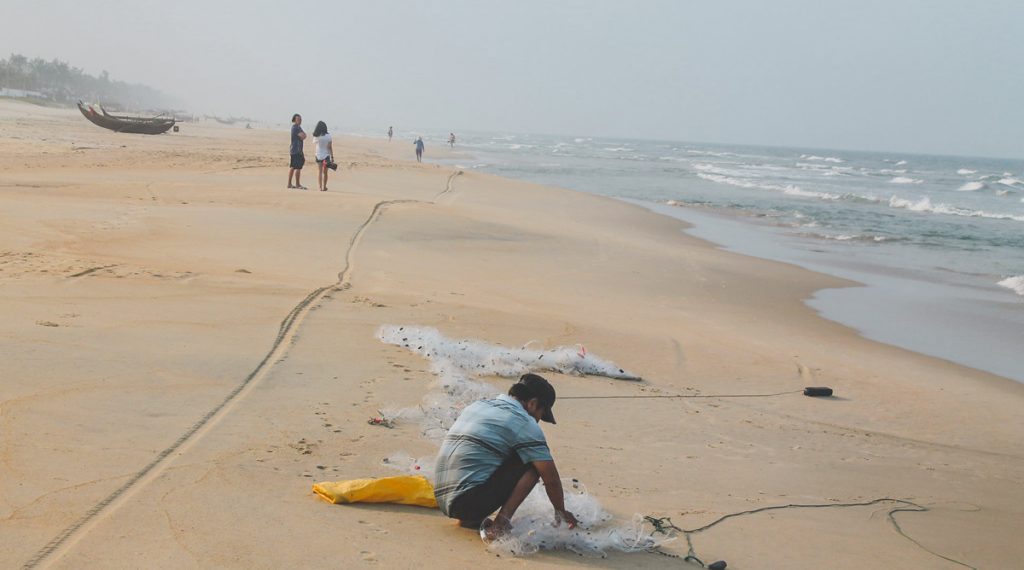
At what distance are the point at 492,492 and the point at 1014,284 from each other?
51.9 feet

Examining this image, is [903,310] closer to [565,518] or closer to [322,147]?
[565,518]

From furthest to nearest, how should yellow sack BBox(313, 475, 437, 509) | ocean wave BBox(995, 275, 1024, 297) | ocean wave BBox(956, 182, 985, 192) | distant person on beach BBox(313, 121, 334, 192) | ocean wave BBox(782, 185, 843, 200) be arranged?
ocean wave BBox(956, 182, 985, 192) < ocean wave BBox(782, 185, 843, 200) < distant person on beach BBox(313, 121, 334, 192) < ocean wave BBox(995, 275, 1024, 297) < yellow sack BBox(313, 475, 437, 509)

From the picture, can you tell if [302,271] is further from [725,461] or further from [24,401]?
[725,461]

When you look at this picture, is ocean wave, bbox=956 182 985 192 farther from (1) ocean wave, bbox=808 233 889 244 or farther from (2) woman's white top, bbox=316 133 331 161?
(2) woman's white top, bbox=316 133 331 161

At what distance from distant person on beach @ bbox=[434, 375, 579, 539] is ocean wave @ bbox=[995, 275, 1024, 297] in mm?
14813

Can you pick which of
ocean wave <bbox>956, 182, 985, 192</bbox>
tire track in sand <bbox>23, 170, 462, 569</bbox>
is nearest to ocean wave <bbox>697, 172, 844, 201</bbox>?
ocean wave <bbox>956, 182, 985, 192</bbox>

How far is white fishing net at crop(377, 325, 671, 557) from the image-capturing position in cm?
409

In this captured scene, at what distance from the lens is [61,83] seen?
364ft

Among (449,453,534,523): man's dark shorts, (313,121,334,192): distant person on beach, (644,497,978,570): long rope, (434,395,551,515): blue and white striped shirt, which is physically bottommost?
(644,497,978,570): long rope

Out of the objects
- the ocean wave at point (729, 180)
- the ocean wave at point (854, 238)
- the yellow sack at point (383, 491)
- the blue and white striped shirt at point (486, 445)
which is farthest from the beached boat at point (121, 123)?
the blue and white striped shirt at point (486, 445)

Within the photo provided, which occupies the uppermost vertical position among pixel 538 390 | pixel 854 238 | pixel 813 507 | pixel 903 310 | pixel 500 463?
pixel 538 390

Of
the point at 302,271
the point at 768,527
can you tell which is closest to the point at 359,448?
the point at 768,527

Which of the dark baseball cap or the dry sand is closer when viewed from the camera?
the dry sand

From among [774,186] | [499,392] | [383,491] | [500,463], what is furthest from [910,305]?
[774,186]
